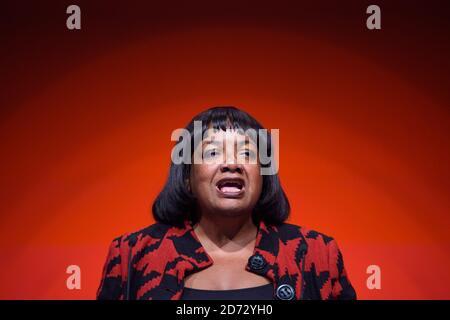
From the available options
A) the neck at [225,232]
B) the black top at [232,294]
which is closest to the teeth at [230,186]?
the neck at [225,232]

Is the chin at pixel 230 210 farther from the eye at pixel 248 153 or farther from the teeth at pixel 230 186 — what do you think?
the eye at pixel 248 153

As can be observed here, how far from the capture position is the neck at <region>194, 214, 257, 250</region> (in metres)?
2.01

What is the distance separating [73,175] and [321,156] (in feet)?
3.53

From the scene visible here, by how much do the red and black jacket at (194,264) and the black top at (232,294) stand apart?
0.03 meters

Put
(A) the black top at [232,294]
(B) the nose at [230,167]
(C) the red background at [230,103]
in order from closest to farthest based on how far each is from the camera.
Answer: (A) the black top at [232,294] < (B) the nose at [230,167] < (C) the red background at [230,103]

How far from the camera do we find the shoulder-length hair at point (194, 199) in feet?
6.62

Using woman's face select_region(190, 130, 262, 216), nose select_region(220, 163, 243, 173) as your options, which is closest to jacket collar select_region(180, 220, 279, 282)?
woman's face select_region(190, 130, 262, 216)

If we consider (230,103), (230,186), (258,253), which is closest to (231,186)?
(230,186)

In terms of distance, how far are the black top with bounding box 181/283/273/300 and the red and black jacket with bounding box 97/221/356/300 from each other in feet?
0.09

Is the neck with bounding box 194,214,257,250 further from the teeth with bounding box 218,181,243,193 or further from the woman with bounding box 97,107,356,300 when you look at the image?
the teeth with bounding box 218,181,243,193

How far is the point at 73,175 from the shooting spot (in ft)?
8.60

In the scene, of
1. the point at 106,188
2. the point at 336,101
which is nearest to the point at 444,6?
the point at 336,101

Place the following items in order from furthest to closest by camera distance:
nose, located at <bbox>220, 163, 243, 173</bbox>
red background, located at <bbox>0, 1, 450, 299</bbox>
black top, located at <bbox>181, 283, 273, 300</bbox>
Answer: red background, located at <bbox>0, 1, 450, 299</bbox>
nose, located at <bbox>220, 163, 243, 173</bbox>
black top, located at <bbox>181, 283, 273, 300</bbox>

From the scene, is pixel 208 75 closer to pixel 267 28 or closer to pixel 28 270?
pixel 267 28
